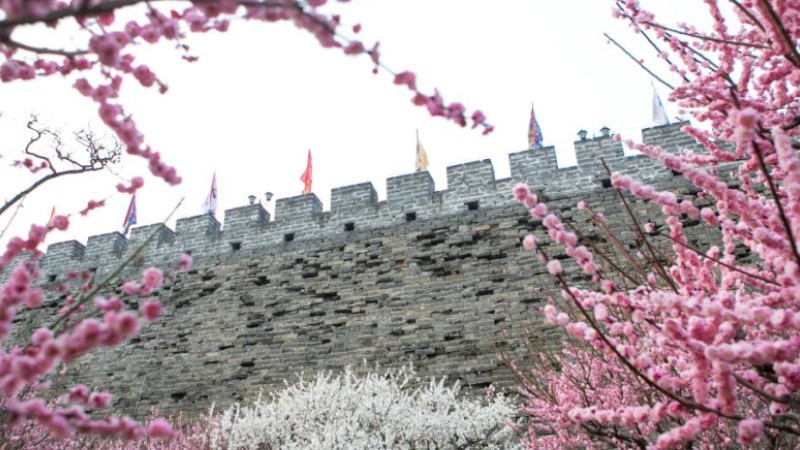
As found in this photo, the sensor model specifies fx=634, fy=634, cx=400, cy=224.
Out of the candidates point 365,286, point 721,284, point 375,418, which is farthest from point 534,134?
point 721,284

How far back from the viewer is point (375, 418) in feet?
23.3

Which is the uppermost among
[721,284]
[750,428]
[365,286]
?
[365,286]

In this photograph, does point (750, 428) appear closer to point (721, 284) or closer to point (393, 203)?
point (721, 284)

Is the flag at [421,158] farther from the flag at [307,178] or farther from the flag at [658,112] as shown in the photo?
the flag at [658,112]

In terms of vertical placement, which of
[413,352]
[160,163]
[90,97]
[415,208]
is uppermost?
[415,208]

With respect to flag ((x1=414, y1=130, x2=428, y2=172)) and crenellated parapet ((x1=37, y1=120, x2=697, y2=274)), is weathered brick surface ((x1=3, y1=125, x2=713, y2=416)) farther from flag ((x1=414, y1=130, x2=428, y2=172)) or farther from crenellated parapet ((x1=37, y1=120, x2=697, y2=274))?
flag ((x1=414, y1=130, x2=428, y2=172))

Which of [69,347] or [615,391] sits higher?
[69,347]

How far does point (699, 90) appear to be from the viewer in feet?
10.1

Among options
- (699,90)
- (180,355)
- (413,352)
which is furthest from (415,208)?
(699,90)

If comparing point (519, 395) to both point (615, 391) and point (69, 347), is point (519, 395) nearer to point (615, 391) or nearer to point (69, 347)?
point (615, 391)

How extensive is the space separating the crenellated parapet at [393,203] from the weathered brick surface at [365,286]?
2 centimetres

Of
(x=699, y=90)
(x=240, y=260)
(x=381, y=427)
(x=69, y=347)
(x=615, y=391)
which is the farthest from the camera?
(x=240, y=260)

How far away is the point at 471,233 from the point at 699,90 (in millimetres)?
6386

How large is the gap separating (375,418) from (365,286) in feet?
8.62
